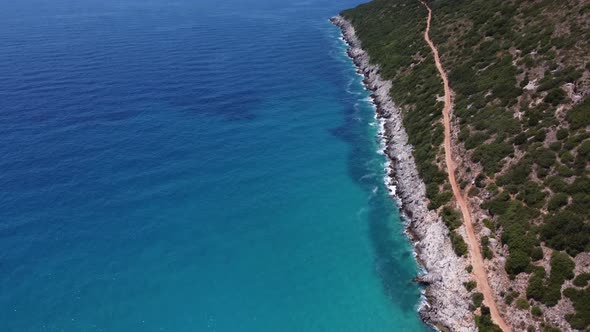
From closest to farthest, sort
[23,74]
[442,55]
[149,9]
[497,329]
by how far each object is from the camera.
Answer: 1. [497,329]
2. [442,55]
3. [23,74]
4. [149,9]

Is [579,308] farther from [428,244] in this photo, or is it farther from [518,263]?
[428,244]

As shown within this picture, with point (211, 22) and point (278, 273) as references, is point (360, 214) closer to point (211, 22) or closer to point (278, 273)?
point (278, 273)

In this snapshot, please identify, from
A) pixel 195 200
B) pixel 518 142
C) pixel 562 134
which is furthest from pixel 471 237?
pixel 195 200

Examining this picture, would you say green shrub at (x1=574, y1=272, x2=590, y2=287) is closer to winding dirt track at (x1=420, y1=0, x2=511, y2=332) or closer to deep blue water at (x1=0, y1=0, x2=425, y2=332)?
winding dirt track at (x1=420, y1=0, x2=511, y2=332)

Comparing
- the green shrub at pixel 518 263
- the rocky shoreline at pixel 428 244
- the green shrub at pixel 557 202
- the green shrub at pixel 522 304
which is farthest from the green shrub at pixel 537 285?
the green shrub at pixel 557 202

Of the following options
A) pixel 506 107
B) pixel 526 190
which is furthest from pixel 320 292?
pixel 506 107

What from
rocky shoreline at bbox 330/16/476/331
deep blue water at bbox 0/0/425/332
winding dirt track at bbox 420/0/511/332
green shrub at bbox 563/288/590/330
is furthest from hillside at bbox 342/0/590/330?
deep blue water at bbox 0/0/425/332

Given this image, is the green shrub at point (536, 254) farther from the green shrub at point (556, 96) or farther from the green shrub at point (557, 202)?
the green shrub at point (556, 96)
